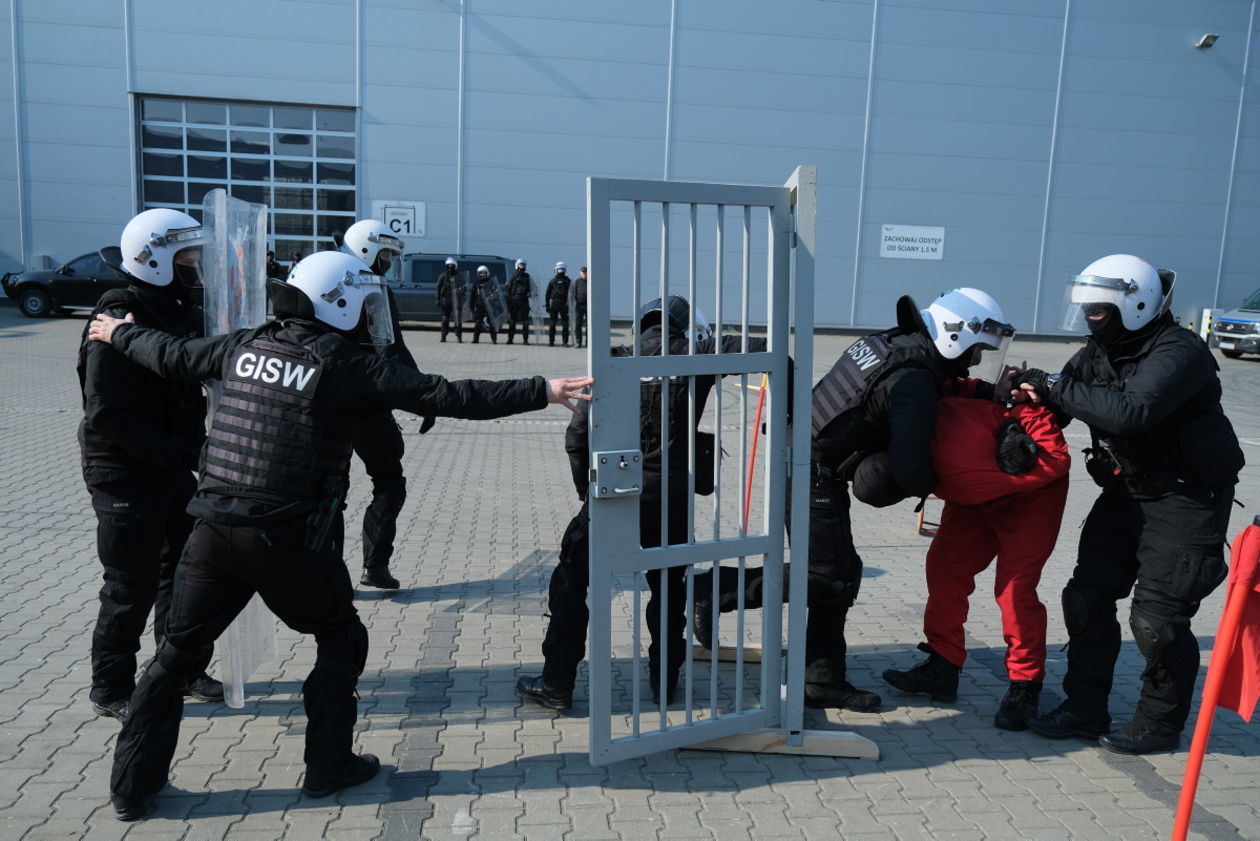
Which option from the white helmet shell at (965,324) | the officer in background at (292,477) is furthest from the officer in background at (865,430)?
the officer in background at (292,477)

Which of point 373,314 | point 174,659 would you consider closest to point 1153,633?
point 373,314

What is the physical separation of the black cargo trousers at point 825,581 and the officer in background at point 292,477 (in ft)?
4.40

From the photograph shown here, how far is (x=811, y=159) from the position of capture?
25609mm

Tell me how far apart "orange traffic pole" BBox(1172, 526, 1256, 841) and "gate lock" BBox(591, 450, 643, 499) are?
183 cm

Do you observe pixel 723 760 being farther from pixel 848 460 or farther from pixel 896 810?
pixel 848 460

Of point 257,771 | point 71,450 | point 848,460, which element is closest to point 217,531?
point 257,771

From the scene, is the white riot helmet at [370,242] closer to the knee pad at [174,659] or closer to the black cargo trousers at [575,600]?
the black cargo trousers at [575,600]

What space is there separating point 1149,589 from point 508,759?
2.56 m

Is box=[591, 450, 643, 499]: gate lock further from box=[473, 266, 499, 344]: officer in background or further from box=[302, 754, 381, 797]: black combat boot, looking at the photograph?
box=[473, 266, 499, 344]: officer in background

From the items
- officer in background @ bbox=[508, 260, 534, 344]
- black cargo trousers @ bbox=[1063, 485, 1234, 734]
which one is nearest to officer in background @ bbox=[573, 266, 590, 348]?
officer in background @ bbox=[508, 260, 534, 344]

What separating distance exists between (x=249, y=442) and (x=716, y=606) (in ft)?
5.70

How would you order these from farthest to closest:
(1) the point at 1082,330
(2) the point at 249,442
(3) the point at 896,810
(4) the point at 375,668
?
(4) the point at 375,668, (1) the point at 1082,330, (3) the point at 896,810, (2) the point at 249,442

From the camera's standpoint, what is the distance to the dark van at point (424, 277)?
22.7 metres

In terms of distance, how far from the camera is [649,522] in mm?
4086
